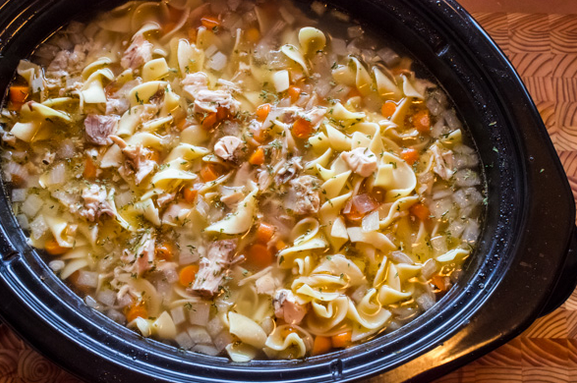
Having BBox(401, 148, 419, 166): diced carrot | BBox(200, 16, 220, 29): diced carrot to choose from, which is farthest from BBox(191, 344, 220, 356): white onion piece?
BBox(200, 16, 220, 29): diced carrot

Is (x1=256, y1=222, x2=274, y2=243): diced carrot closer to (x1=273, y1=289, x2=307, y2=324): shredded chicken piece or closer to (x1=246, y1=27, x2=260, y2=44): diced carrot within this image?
(x1=273, y1=289, x2=307, y2=324): shredded chicken piece

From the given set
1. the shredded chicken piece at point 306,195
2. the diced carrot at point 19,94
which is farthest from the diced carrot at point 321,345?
the diced carrot at point 19,94

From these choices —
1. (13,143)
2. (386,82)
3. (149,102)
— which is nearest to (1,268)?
(13,143)

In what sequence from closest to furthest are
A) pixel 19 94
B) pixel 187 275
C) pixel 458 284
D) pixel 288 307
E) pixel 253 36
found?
pixel 288 307
pixel 458 284
pixel 187 275
pixel 19 94
pixel 253 36

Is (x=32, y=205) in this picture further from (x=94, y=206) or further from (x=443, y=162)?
(x=443, y=162)

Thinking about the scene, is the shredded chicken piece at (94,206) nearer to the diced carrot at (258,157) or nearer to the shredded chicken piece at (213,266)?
the shredded chicken piece at (213,266)

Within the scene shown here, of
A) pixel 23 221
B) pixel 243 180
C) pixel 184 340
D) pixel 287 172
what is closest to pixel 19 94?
pixel 23 221

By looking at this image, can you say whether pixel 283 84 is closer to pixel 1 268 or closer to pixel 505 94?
pixel 505 94
